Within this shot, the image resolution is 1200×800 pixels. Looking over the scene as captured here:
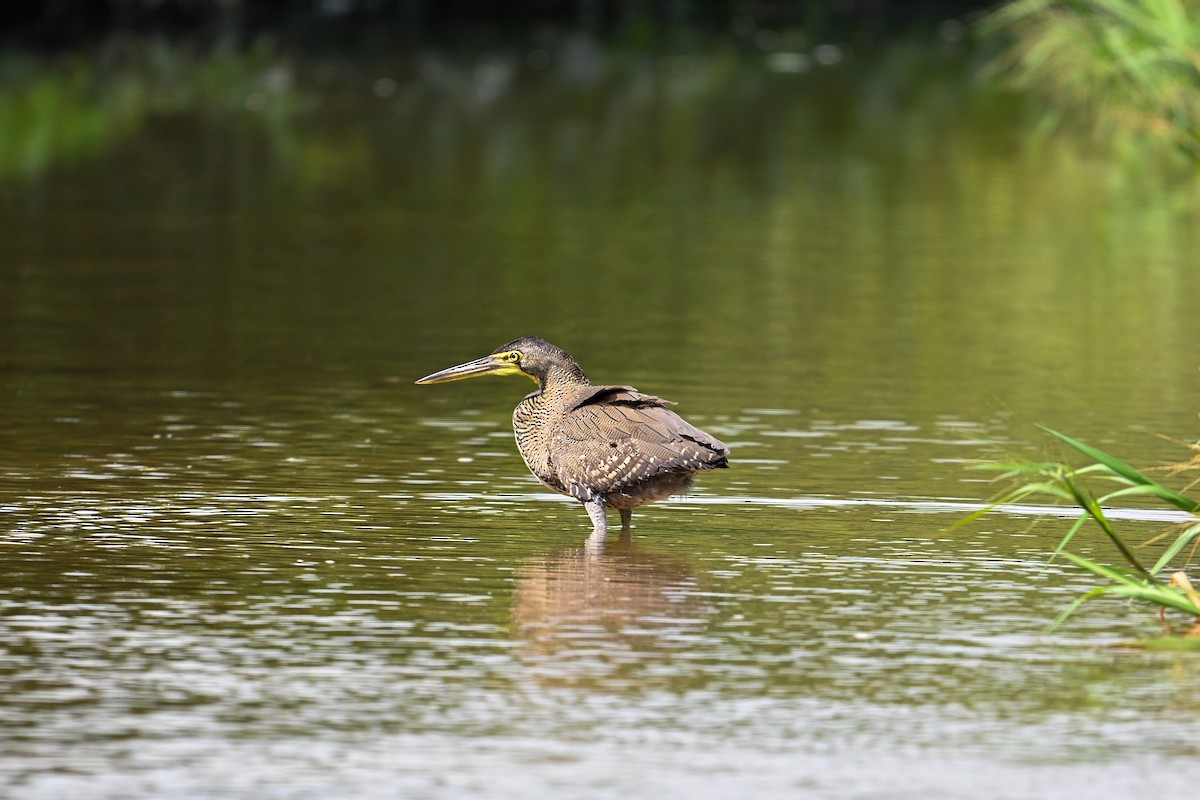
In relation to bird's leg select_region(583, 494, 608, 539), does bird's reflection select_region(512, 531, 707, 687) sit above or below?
below

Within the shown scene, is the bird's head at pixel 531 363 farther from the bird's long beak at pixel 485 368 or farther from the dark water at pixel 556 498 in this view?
the dark water at pixel 556 498

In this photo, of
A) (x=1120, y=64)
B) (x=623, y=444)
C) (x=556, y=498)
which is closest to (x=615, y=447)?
(x=623, y=444)

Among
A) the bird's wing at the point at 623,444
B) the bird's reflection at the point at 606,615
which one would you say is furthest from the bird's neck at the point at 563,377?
the bird's reflection at the point at 606,615

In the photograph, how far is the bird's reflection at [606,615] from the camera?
7.24m

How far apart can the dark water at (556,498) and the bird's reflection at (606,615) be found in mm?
28

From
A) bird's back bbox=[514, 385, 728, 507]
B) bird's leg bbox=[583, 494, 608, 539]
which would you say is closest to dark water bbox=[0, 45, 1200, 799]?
bird's leg bbox=[583, 494, 608, 539]

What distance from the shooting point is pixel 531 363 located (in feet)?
32.7

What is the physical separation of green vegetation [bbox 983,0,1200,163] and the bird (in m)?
2.52

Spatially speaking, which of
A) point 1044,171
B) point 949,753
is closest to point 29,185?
point 1044,171

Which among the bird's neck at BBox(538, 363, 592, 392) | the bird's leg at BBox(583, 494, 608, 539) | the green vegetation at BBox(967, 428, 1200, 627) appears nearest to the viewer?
the green vegetation at BBox(967, 428, 1200, 627)

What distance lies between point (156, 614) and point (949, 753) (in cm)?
271

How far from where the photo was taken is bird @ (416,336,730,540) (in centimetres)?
915

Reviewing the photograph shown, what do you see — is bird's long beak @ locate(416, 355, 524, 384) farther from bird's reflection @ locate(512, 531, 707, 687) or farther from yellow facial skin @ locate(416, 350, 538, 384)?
bird's reflection @ locate(512, 531, 707, 687)

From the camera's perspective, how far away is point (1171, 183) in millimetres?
24922
